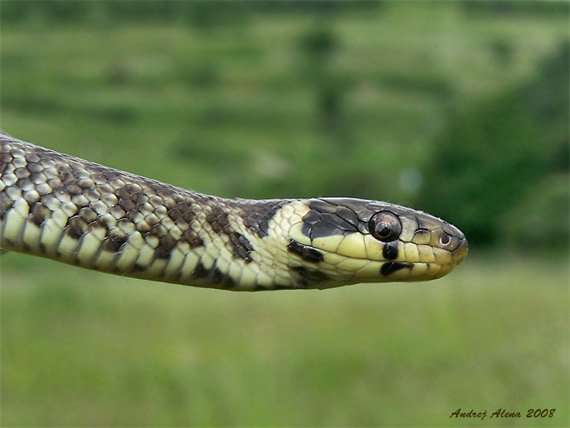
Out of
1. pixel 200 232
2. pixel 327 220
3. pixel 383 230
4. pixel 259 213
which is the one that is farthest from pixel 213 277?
pixel 383 230

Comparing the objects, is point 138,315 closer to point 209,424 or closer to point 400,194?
point 209,424

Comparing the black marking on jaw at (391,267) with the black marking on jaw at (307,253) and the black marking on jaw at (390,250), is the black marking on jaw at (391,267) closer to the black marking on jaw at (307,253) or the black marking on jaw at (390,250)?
the black marking on jaw at (390,250)

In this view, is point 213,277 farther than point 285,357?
No

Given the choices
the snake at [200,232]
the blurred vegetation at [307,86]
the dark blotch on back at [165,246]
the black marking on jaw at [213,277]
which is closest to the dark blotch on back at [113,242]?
the snake at [200,232]

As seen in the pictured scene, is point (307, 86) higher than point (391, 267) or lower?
lower

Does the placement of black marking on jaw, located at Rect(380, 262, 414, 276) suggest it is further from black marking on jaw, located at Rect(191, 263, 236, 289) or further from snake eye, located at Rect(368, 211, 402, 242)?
black marking on jaw, located at Rect(191, 263, 236, 289)

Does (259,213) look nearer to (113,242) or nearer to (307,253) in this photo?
(307,253)

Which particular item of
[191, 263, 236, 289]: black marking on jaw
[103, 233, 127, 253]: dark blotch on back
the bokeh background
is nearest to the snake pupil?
[191, 263, 236, 289]: black marking on jaw
